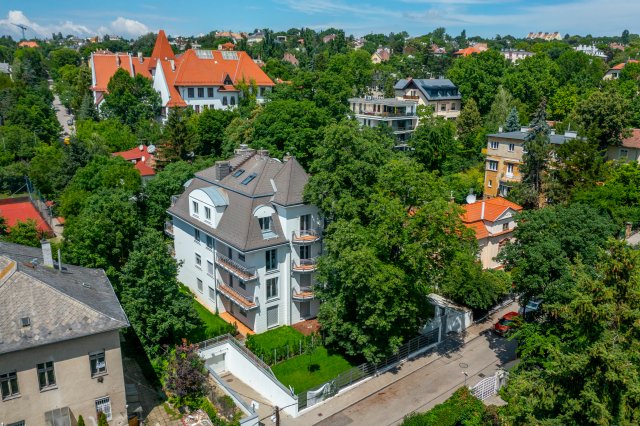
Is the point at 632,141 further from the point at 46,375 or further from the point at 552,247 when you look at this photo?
the point at 46,375

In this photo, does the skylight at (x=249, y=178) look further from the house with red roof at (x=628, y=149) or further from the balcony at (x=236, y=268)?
the house with red roof at (x=628, y=149)

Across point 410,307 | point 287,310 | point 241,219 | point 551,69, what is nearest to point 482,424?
point 410,307

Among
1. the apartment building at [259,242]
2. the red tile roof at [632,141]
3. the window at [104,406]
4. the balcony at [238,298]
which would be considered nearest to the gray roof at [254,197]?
the apartment building at [259,242]

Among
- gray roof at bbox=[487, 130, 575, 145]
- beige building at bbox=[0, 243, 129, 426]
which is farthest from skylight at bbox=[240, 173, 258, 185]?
gray roof at bbox=[487, 130, 575, 145]

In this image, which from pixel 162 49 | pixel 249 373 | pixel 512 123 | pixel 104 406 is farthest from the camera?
pixel 162 49

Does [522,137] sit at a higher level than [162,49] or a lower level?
lower

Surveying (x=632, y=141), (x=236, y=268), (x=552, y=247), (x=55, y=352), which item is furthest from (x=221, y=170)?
(x=632, y=141)

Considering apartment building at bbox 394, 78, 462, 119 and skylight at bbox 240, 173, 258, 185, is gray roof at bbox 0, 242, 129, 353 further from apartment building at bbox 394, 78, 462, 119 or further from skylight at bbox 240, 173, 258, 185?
apartment building at bbox 394, 78, 462, 119

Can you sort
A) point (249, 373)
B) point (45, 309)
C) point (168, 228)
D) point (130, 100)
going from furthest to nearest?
point (130, 100), point (168, 228), point (249, 373), point (45, 309)

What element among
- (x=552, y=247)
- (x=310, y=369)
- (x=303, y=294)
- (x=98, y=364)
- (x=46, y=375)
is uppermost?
(x=552, y=247)
